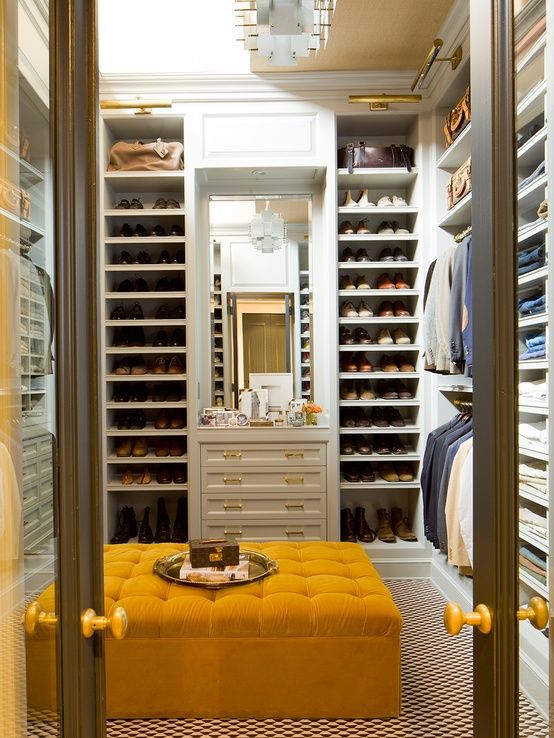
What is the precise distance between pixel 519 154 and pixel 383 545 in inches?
134

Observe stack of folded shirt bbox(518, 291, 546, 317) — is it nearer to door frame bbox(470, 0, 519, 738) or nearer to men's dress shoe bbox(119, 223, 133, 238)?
door frame bbox(470, 0, 519, 738)

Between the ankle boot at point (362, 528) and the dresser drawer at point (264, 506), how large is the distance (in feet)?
1.33

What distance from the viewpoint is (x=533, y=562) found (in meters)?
0.88

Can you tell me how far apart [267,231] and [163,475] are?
1.84 m

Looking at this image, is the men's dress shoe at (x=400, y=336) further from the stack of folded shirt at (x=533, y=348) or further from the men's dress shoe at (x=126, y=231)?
the stack of folded shirt at (x=533, y=348)

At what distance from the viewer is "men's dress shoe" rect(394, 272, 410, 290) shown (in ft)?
13.2

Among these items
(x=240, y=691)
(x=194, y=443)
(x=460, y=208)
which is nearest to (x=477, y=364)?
(x=240, y=691)

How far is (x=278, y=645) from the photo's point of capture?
2201 mm

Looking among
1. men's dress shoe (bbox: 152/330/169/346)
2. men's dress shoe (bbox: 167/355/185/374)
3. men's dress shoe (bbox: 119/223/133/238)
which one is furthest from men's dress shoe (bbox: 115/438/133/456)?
men's dress shoe (bbox: 119/223/133/238)

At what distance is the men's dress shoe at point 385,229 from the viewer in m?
3.99

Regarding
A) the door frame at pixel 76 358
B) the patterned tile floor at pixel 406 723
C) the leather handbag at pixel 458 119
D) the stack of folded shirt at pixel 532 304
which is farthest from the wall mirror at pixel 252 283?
the stack of folded shirt at pixel 532 304

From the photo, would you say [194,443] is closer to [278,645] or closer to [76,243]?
[278,645]

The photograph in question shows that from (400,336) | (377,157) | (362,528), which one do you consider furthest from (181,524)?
(377,157)

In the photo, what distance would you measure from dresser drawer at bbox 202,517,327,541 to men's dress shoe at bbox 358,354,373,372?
1.01 metres
